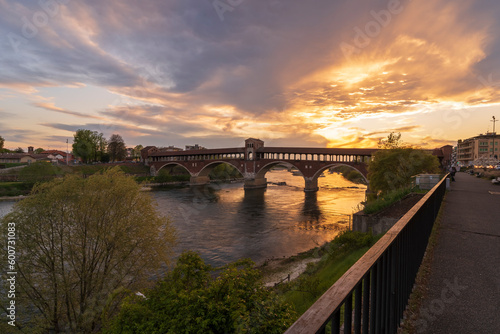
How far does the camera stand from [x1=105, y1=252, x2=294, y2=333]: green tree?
24.2ft

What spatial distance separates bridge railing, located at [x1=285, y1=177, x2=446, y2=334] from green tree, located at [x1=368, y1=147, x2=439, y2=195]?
116 ft

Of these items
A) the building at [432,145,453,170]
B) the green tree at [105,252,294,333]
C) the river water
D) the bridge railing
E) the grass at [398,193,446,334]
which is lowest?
the river water

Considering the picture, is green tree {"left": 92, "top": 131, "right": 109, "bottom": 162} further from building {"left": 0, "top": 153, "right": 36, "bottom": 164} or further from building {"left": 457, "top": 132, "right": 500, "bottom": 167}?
building {"left": 457, "top": 132, "right": 500, "bottom": 167}

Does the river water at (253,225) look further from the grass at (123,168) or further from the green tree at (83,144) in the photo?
the green tree at (83,144)

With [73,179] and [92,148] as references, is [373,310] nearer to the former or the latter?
[73,179]

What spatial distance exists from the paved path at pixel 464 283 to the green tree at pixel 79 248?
658 inches

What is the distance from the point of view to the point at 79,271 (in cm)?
1895

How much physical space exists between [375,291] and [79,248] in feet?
69.7

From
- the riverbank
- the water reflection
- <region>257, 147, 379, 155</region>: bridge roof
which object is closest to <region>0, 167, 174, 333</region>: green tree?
the riverbank

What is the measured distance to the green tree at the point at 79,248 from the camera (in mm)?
16938

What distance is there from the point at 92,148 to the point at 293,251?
10761 centimetres

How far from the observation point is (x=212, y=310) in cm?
866

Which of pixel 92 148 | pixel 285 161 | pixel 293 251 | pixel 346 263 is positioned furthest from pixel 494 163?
pixel 92 148

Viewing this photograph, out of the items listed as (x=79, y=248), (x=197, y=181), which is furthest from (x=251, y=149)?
(x=79, y=248)
